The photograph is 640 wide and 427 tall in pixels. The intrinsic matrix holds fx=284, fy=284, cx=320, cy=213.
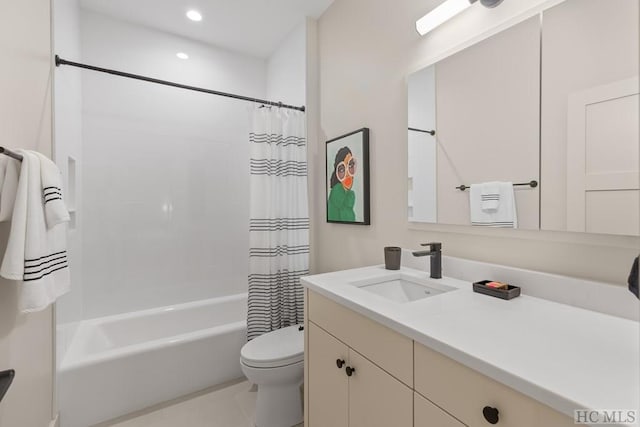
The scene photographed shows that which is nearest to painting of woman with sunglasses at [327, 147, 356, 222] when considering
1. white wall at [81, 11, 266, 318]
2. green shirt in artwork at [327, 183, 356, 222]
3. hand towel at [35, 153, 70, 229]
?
green shirt in artwork at [327, 183, 356, 222]

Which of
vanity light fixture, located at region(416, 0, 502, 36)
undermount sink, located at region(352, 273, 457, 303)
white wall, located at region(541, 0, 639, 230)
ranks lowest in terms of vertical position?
undermount sink, located at region(352, 273, 457, 303)

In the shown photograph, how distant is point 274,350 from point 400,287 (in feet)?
2.73

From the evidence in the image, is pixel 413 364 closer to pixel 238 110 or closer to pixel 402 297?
pixel 402 297

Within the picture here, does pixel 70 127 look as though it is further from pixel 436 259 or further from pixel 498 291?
pixel 498 291

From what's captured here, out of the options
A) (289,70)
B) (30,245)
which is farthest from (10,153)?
(289,70)

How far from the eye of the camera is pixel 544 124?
3.22 ft

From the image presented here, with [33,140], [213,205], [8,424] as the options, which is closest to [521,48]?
[33,140]

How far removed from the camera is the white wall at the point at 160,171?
222 cm

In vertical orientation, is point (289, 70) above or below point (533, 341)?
above

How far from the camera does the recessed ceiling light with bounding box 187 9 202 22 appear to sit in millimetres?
2170

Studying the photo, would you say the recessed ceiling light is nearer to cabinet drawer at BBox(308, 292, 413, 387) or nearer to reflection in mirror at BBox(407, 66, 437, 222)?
reflection in mirror at BBox(407, 66, 437, 222)

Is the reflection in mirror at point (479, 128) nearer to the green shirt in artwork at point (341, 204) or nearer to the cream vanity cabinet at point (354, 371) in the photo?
the green shirt in artwork at point (341, 204)

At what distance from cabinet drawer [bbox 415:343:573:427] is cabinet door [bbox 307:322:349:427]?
0.36 meters

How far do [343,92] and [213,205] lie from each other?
157cm
